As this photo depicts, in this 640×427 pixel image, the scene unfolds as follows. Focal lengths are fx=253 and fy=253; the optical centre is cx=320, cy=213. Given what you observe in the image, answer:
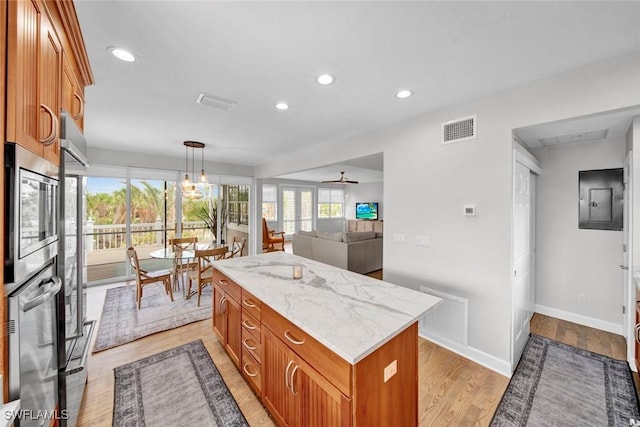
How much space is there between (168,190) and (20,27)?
522cm

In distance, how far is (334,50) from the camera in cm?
173

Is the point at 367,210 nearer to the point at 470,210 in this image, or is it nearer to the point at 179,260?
the point at 179,260

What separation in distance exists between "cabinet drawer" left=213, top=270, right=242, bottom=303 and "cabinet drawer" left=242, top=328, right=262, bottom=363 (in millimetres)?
285

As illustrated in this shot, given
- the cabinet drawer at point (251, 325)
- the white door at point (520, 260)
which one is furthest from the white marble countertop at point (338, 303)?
the white door at point (520, 260)

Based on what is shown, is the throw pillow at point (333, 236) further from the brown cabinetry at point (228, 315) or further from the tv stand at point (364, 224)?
the tv stand at point (364, 224)

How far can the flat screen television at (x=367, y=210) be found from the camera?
9.73 m

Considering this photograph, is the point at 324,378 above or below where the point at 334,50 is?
below

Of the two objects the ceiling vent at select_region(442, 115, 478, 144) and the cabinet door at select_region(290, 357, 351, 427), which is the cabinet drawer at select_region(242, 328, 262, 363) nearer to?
the cabinet door at select_region(290, 357, 351, 427)

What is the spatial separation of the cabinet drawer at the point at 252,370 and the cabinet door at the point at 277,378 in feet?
0.29

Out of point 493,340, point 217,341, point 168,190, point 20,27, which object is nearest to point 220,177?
point 168,190

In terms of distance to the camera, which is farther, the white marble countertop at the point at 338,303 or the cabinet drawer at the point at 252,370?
the cabinet drawer at the point at 252,370

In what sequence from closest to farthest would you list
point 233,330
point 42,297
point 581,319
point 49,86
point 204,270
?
1. point 42,297
2. point 49,86
3. point 233,330
4. point 581,319
5. point 204,270

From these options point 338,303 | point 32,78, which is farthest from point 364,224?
point 32,78

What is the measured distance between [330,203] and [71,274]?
924cm
